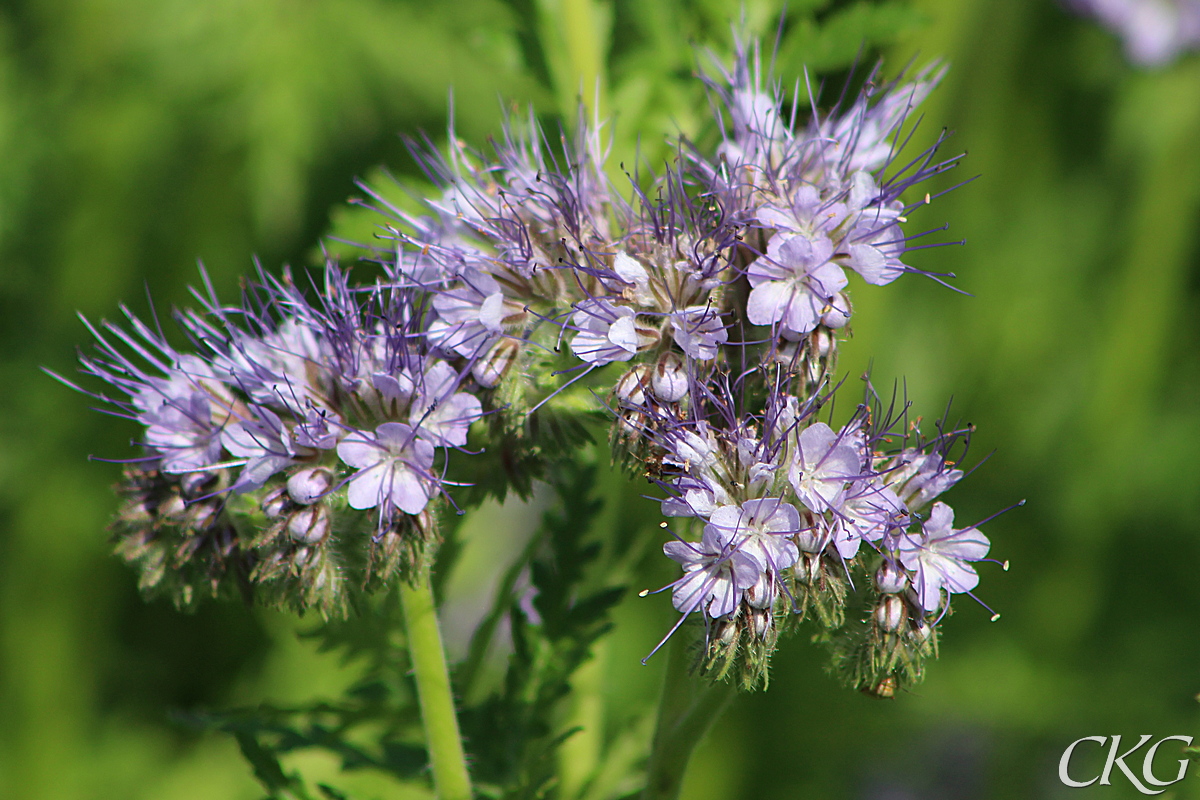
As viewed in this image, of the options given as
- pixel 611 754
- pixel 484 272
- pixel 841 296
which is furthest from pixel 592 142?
pixel 611 754

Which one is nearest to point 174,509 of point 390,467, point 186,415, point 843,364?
point 186,415

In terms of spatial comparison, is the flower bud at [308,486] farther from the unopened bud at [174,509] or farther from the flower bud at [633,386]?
the flower bud at [633,386]

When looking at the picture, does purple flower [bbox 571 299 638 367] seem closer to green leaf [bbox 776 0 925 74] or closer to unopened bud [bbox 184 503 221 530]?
unopened bud [bbox 184 503 221 530]

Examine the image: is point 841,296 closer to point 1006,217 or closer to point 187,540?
point 187,540

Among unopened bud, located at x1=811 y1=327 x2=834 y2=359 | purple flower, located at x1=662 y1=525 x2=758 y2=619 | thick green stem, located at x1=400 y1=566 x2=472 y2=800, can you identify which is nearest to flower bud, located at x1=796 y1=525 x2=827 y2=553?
purple flower, located at x1=662 y1=525 x2=758 y2=619

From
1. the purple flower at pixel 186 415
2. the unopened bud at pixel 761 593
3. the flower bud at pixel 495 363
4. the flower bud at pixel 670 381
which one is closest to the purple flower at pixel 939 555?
the unopened bud at pixel 761 593

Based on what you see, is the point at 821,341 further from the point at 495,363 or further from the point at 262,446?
the point at 262,446
